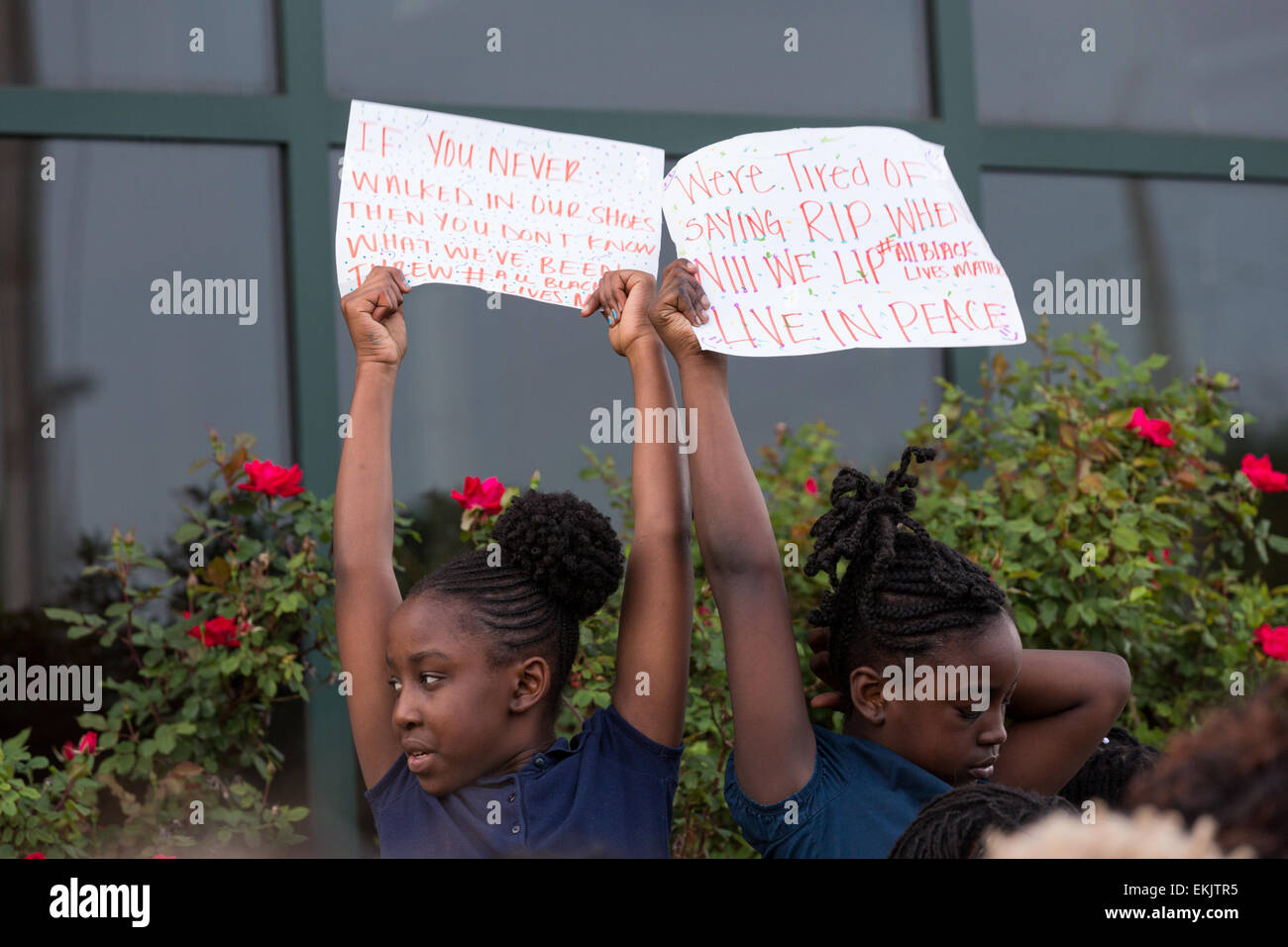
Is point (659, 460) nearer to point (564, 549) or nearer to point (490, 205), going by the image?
point (564, 549)

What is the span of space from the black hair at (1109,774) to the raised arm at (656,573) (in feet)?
2.39

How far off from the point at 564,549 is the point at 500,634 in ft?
0.56

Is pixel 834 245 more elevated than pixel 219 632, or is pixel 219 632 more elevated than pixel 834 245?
pixel 834 245

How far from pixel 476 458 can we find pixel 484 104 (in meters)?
0.98

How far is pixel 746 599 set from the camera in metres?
2.09

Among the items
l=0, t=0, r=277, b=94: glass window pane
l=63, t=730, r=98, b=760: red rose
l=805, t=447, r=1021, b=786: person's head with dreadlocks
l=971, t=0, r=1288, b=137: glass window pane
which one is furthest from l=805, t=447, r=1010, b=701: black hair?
l=971, t=0, r=1288, b=137: glass window pane

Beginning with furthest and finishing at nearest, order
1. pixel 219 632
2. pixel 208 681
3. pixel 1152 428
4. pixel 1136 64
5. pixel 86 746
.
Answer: pixel 1136 64
pixel 1152 428
pixel 208 681
pixel 219 632
pixel 86 746

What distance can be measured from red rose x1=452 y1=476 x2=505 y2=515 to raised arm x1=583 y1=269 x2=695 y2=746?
0.80 metres

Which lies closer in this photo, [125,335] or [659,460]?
[659,460]

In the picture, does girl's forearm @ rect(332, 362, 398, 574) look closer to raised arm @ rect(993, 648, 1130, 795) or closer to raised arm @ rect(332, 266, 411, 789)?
raised arm @ rect(332, 266, 411, 789)

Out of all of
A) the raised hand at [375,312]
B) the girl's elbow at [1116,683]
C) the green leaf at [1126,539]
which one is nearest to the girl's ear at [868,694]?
the girl's elbow at [1116,683]

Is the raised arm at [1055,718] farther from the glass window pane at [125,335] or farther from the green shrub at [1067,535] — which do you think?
the glass window pane at [125,335]

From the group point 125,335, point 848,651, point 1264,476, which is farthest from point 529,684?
point 1264,476

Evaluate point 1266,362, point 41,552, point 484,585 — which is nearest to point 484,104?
point 41,552
